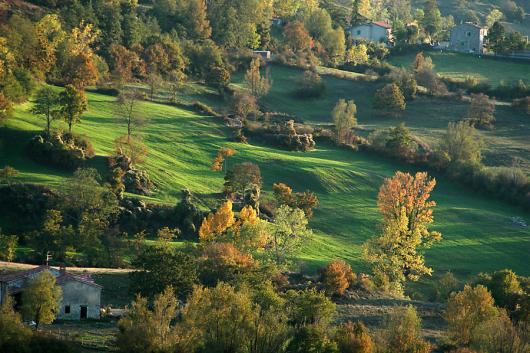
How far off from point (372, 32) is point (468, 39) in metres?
15.7

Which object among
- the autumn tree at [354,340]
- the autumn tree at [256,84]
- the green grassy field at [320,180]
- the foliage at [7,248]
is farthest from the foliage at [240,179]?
the autumn tree at [256,84]

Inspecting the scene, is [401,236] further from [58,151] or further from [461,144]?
[461,144]

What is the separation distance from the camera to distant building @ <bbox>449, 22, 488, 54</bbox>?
17825 centimetres

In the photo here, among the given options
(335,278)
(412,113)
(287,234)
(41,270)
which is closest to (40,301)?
(41,270)

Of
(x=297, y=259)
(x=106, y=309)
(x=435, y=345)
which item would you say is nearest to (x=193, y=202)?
(x=297, y=259)

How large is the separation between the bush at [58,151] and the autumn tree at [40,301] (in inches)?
1104

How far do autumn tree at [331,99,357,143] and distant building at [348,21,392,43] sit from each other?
61.9m

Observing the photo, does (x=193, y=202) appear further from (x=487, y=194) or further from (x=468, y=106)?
(x=468, y=106)

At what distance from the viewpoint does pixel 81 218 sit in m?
83.0

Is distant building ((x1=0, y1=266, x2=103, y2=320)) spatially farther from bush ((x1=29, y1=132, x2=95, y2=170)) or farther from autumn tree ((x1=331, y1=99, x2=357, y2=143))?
autumn tree ((x1=331, y1=99, x2=357, y2=143))

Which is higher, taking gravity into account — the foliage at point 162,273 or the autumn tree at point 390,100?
the autumn tree at point 390,100

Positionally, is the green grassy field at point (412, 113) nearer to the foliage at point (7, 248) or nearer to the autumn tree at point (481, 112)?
the autumn tree at point (481, 112)

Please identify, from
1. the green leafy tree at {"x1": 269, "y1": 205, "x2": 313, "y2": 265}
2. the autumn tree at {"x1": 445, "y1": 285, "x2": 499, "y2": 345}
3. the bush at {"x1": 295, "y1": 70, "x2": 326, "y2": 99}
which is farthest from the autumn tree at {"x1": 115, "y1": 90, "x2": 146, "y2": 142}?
the autumn tree at {"x1": 445, "y1": 285, "x2": 499, "y2": 345}

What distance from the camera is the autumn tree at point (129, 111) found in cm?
10669
